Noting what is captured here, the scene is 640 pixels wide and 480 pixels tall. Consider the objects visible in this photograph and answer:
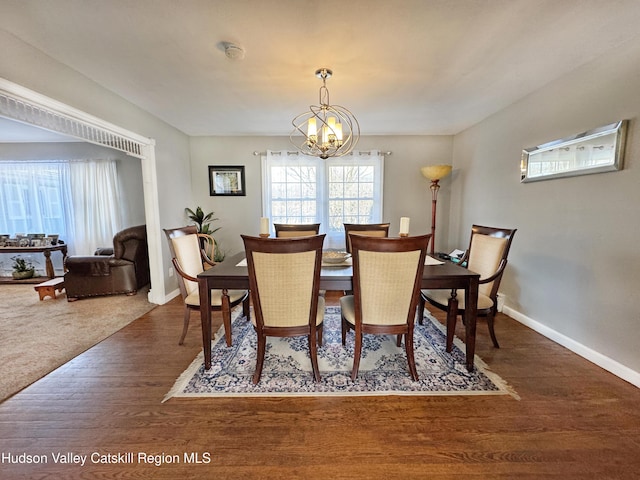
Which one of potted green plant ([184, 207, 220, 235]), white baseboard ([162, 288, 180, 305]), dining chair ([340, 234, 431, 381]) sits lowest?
white baseboard ([162, 288, 180, 305])

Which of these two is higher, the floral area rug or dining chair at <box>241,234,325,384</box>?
dining chair at <box>241,234,325,384</box>

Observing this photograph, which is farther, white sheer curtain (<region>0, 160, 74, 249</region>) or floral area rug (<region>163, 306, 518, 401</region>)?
white sheer curtain (<region>0, 160, 74, 249</region>)

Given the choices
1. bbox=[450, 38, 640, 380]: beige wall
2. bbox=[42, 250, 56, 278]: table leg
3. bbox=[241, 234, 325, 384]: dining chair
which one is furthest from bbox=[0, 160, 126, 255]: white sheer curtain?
bbox=[450, 38, 640, 380]: beige wall

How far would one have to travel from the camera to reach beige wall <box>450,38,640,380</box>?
178 centimetres

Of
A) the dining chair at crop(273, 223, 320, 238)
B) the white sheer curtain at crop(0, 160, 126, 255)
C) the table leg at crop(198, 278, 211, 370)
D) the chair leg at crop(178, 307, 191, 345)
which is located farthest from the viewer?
the white sheer curtain at crop(0, 160, 126, 255)

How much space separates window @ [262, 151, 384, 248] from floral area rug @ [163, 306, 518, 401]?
7.14 feet

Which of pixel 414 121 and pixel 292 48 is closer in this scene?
pixel 292 48

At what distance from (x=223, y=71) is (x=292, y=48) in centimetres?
68

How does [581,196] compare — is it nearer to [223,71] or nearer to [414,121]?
[414,121]

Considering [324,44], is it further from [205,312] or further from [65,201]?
[65,201]

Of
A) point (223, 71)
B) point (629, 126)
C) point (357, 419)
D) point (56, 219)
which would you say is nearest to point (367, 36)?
point (223, 71)

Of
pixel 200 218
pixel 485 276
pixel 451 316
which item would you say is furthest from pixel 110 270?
pixel 485 276

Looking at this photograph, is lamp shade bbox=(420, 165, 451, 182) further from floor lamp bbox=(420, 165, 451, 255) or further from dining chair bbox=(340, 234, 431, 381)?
dining chair bbox=(340, 234, 431, 381)

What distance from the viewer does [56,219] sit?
4.52 metres
